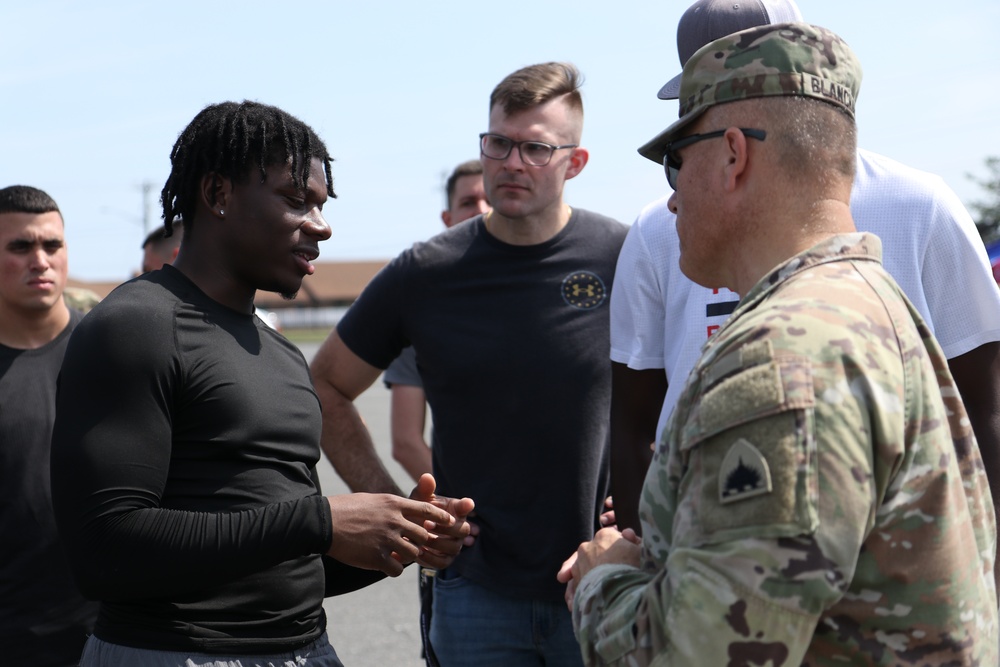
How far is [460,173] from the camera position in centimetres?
630

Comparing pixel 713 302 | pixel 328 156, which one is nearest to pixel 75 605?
pixel 328 156

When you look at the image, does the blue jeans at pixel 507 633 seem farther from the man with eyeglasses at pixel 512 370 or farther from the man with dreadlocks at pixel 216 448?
the man with dreadlocks at pixel 216 448

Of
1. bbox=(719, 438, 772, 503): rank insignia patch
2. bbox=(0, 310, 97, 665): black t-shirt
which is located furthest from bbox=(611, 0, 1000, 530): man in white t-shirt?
bbox=(0, 310, 97, 665): black t-shirt

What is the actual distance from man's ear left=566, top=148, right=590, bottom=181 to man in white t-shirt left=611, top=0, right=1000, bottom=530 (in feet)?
2.90

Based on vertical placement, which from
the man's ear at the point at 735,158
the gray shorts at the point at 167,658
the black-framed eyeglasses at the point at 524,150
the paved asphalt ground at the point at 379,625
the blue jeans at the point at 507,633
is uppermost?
the man's ear at the point at 735,158

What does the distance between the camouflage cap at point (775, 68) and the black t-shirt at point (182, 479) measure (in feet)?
3.80

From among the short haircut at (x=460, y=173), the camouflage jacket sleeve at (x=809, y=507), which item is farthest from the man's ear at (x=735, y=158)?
the short haircut at (x=460, y=173)

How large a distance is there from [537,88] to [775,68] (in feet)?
7.46

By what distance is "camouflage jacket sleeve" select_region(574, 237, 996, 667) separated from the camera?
5.10 ft

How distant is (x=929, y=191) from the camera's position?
9.00 ft

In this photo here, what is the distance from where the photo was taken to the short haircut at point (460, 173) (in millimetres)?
6230

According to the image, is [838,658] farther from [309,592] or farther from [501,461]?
[501,461]

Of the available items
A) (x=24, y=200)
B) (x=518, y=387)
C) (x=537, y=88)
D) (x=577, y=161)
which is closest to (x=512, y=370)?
(x=518, y=387)

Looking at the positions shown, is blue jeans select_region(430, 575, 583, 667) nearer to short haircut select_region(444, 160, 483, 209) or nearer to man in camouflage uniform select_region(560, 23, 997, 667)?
man in camouflage uniform select_region(560, 23, 997, 667)
